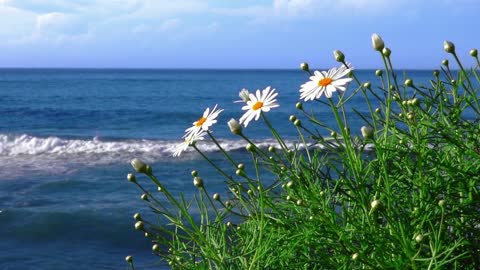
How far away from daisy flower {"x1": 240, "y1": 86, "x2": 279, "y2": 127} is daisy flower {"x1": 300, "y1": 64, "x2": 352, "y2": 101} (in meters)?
0.07

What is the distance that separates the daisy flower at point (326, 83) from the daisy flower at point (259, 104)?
0.07 metres

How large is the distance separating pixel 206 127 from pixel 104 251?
17.8 feet

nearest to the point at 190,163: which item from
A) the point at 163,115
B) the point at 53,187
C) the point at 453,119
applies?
the point at 53,187

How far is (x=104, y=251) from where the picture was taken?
668cm

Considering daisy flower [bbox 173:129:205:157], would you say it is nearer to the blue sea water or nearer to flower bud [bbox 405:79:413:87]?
the blue sea water

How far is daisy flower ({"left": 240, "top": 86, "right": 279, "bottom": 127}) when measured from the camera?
1.52 meters

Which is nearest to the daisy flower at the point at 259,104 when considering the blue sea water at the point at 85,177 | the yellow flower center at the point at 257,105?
the yellow flower center at the point at 257,105

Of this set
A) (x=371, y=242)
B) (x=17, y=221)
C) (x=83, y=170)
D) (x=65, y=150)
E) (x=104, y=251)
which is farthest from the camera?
(x=65, y=150)

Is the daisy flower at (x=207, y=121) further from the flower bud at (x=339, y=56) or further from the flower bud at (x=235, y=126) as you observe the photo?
the flower bud at (x=339, y=56)

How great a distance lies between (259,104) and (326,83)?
0.17m

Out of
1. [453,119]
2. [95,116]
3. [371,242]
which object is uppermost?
[453,119]

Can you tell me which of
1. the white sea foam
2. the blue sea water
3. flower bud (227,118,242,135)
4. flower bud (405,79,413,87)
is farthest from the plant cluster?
the white sea foam

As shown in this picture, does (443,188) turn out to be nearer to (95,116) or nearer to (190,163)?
(190,163)

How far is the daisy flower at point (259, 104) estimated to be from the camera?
4.99 feet
